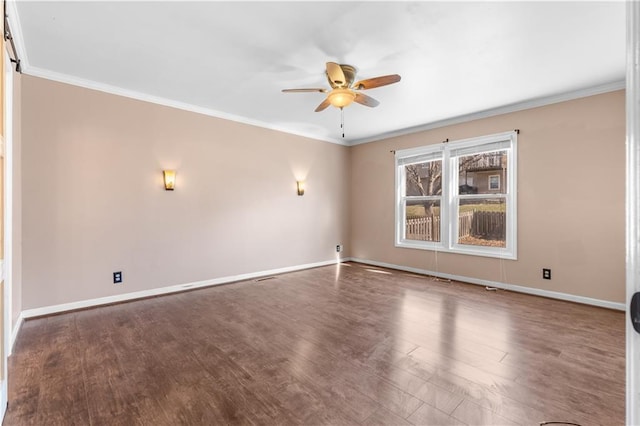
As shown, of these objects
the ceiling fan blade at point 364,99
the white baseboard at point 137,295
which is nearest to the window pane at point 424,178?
the ceiling fan blade at point 364,99

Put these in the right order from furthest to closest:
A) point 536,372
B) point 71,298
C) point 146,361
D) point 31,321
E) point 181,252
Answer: point 181,252
point 71,298
point 31,321
point 146,361
point 536,372

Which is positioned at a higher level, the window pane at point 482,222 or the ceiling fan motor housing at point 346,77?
the ceiling fan motor housing at point 346,77

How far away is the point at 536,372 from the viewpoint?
2109mm

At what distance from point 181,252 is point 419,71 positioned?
3904mm

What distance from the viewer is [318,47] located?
2.70 m

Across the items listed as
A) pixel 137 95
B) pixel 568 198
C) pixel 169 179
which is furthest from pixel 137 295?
pixel 568 198

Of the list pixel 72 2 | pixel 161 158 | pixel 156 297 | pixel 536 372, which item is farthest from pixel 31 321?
pixel 536 372

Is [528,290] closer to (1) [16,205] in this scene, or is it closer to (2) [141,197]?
(2) [141,197]

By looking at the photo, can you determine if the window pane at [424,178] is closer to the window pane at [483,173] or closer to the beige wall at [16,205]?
the window pane at [483,173]

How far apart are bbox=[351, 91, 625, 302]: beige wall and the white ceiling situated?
0.34m

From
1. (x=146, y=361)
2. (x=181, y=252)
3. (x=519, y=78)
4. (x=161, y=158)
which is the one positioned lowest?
(x=146, y=361)

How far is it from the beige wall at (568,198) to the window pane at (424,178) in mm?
719

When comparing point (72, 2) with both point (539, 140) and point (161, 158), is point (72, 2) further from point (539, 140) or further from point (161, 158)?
point (539, 140)

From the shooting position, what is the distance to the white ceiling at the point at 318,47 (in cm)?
224
